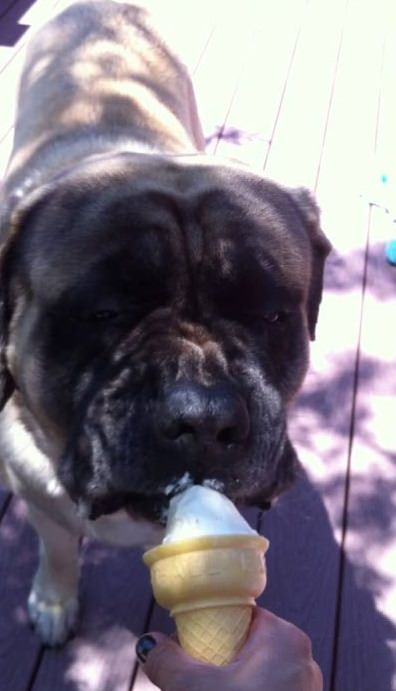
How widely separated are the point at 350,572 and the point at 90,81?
1.68 meters

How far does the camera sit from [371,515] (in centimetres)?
285

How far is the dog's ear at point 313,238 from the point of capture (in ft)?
6.84

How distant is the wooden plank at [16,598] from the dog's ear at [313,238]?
44.3 inches

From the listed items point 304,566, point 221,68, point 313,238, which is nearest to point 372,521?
point 304,566

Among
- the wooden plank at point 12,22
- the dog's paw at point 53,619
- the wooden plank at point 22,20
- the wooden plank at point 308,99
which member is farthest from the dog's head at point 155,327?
the wooden plank at point 12,22

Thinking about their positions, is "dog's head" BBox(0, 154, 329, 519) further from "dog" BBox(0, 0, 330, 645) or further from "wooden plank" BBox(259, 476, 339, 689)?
"wooden plank" BBox(259, 476, 339, 689)

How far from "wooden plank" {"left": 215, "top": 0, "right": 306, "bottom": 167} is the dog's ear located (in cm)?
199

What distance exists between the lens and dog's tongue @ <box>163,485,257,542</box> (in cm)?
143

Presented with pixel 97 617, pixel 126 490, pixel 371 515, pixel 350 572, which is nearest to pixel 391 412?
pixel 371 515

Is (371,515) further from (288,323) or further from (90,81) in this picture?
(90,81)

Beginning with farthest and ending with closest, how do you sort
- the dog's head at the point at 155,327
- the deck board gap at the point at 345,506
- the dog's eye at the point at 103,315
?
the deck board gap at the point at 345,506 → the dog's eye at the point at 103,315 → the dog's head at the point at 155,327

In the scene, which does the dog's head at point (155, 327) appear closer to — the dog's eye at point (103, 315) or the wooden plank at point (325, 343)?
the dog's eye at point (103, 315)

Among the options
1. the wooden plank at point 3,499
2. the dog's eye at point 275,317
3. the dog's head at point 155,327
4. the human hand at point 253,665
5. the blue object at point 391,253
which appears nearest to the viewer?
the human hand at point 253,665

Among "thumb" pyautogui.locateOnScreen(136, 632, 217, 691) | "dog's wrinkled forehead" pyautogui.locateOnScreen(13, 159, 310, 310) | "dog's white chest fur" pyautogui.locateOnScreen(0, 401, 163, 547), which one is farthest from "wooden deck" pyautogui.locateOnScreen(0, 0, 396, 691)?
"dog's wrinkled forehead" pyautogui.locateOnScreen(13, 159, 310, 310)
